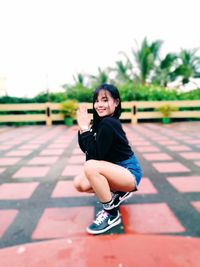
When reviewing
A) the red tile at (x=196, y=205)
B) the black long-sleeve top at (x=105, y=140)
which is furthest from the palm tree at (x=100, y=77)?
the black long-sleeve top at (x=105, y=140)

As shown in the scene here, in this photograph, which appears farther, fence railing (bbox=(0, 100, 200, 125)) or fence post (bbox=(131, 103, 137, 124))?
fence post (bbox=(131, 103, 137, 124))

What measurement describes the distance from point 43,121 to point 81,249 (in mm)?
8150

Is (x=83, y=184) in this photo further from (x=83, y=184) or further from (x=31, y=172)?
(x=31, y=172)

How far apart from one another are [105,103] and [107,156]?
383 millimetres

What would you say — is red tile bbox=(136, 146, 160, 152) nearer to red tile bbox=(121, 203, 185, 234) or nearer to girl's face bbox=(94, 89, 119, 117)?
red tile bbox=(121, 203, 185, 234)

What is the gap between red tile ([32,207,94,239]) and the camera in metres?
1.87

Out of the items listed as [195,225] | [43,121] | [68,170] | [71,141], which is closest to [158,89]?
[43,121]

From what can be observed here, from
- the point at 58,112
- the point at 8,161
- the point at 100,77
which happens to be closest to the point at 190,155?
the point at 8,161

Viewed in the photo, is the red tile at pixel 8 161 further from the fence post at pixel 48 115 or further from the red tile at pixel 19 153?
the fence post at pixel 48 115

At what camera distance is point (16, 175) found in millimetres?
3252

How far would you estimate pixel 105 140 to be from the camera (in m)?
1.73

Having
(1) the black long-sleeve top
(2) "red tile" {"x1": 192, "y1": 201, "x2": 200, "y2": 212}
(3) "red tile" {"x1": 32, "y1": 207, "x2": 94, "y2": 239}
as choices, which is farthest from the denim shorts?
(2) "red tile" {"x1": 192, "y1": 201, "x2": 200, "y2": 212}

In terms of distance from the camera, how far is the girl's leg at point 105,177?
1794mm

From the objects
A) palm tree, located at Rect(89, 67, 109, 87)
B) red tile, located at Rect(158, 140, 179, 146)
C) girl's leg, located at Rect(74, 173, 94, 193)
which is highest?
palm tree, located at Rect(89, 67, 109, 87)
